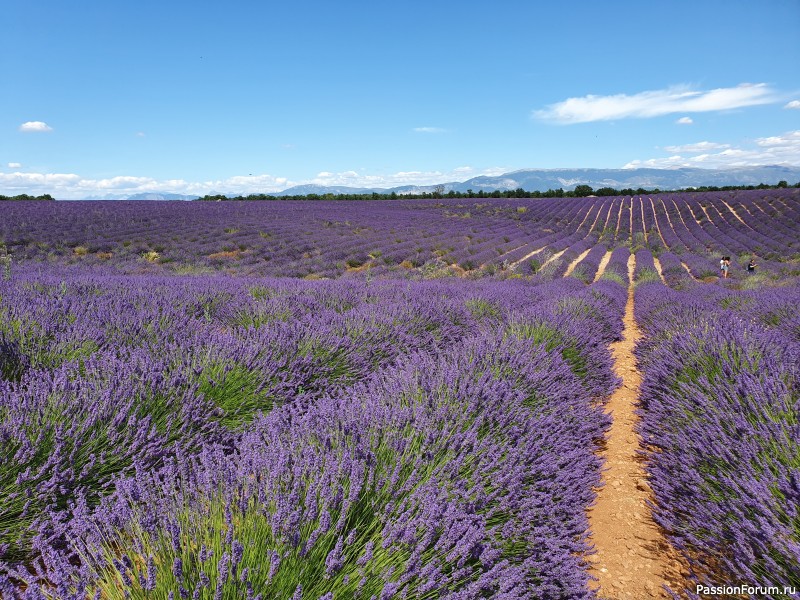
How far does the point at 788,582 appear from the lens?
1.41 metres

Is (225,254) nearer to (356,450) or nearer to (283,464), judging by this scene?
(356,450)

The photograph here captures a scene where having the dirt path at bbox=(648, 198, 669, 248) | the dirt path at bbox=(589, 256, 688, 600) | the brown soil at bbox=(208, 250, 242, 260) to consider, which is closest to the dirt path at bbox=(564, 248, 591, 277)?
the dirt path at bbox=(648, 198, 669, 248)

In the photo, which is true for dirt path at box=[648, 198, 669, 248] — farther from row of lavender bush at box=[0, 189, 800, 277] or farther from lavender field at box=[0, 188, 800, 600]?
lavender field at box=[0, 188, 800, 600]

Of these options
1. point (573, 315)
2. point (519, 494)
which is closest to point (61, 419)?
point (519, 494)

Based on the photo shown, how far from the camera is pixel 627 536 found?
224 cm

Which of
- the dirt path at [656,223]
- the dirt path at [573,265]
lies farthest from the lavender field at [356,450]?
the dirt path at [656,223]

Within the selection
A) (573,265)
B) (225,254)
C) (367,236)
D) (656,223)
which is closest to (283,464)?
(225,254)

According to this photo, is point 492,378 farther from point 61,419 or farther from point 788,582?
point 61,419

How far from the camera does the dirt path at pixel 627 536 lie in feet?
6.27

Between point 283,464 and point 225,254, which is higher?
point 283,464

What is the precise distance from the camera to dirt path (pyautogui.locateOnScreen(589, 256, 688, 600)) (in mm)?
1912

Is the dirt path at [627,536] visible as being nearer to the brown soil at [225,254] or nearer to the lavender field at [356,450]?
the lavender field at [356,450]

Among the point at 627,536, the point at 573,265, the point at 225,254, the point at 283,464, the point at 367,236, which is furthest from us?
the point at 367,236

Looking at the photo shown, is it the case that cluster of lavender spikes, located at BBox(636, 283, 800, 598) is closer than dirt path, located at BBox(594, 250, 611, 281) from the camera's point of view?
Yes
